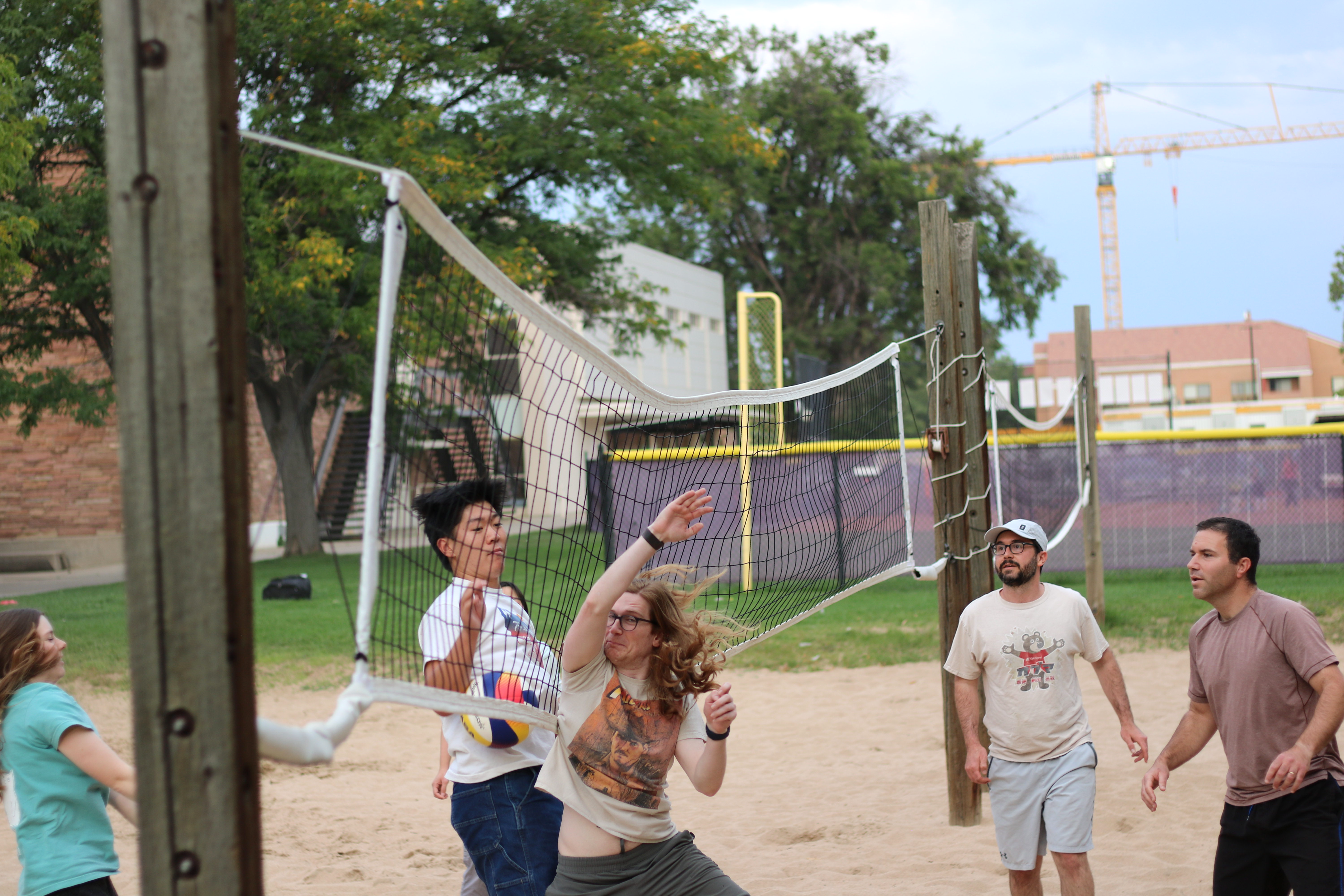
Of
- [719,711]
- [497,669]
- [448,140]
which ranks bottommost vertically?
[719,711]

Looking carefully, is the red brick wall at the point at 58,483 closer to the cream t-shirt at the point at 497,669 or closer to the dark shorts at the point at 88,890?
the dark shorts at the point at 88,890

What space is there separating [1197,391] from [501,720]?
60446 millimetres

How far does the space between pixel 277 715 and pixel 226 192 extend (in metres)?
7.12

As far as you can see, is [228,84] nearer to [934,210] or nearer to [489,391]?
[489,391]

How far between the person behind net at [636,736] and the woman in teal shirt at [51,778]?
1106 millimetres

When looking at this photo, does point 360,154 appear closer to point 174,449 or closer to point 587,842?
point 587,842

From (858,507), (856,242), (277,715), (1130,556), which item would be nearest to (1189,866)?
(277,715)

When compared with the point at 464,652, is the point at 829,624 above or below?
below

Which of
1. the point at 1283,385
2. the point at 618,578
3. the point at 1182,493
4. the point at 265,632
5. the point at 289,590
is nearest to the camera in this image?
the point at 618,578

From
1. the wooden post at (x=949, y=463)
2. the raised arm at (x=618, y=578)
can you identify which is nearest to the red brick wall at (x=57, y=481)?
the wooden post at (x=949, y=463)

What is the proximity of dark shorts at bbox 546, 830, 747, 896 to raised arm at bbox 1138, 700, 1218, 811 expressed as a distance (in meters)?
1.47

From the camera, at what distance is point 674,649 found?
290 cm

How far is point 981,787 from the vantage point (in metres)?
5.72

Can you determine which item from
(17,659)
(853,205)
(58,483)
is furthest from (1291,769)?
(853,205)
